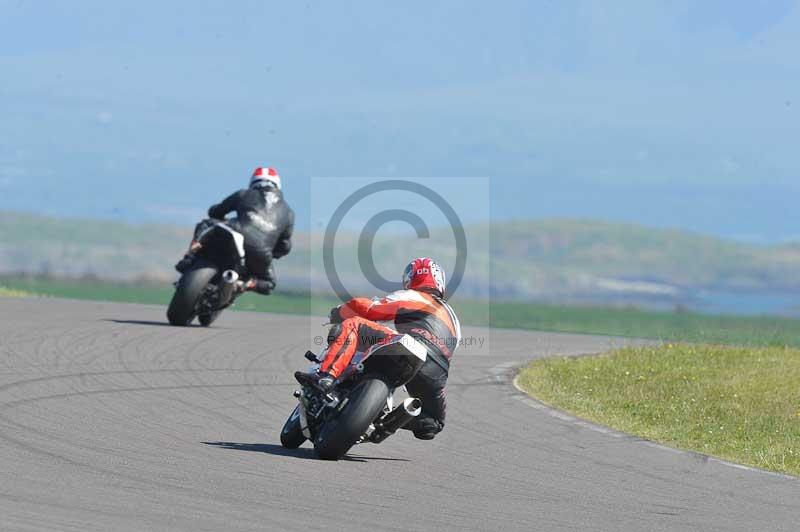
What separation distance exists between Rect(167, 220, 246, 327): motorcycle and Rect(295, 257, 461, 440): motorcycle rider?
902cm

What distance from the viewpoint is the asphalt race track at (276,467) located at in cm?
868

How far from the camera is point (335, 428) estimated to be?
10773mm

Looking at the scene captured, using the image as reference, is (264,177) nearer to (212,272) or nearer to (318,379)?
(212,272)

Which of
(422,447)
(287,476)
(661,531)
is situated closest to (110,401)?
(422,447)

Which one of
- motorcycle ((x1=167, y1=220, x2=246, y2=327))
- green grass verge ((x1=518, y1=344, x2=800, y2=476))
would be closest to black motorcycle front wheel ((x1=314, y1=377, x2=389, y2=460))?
green grass verge ((x1=518, y1=344, x2=800, y2=476))

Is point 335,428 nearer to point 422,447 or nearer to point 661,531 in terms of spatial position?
point 422,447

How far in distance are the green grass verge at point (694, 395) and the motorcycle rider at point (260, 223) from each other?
4019 millimetres

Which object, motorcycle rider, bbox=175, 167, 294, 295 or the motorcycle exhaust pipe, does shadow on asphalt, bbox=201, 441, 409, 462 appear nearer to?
the motorcycle exhaust pipe

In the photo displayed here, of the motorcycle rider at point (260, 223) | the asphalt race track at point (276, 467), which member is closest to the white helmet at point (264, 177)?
the motorcycle rider at point (260, 223)

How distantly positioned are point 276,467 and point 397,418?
100 cm

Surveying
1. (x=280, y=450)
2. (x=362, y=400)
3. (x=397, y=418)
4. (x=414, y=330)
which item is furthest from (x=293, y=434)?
(x=414, y=330)

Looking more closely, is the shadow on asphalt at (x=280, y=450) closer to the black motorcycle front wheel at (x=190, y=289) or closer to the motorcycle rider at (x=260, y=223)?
the black motorcycle front wheel at (x=190, y=289)

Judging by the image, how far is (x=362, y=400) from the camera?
10.7 m

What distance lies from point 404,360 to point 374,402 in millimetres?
389
